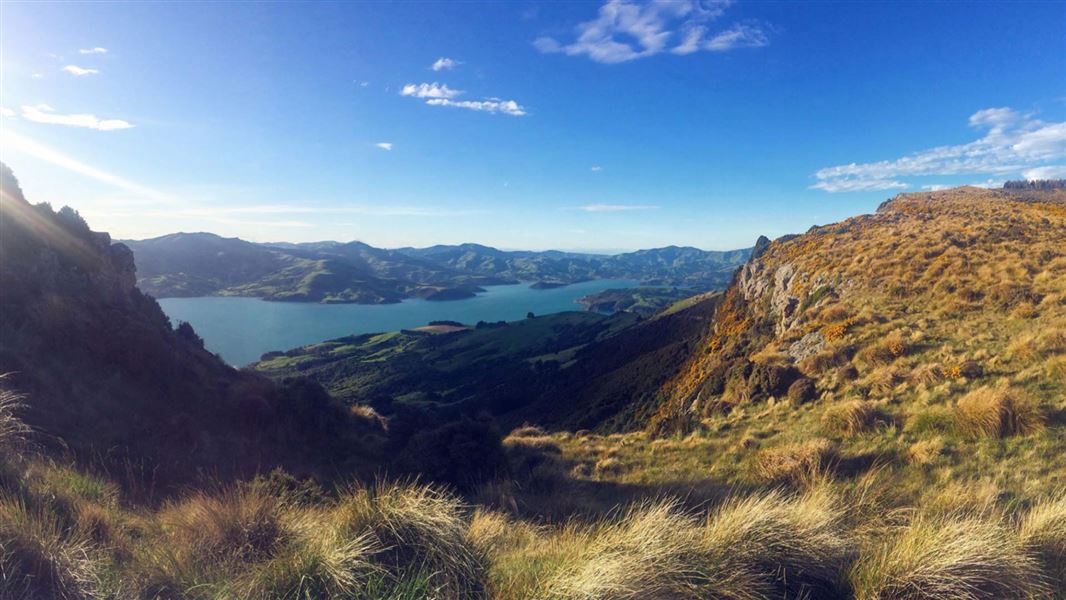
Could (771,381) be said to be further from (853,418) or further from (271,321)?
(271,321)

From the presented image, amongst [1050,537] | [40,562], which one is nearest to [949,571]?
[1050,537]

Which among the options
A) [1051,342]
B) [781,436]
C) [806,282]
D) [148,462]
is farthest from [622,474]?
[806,282]

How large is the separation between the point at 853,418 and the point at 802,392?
3.92 metres

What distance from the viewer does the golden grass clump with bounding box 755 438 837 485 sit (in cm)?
727

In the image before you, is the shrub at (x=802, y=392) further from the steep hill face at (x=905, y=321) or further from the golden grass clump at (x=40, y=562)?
the golden grass clump at (x=40, y=562)

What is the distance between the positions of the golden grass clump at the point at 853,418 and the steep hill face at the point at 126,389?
1392cm

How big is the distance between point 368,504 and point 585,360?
231 ft

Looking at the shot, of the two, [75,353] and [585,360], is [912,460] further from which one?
[585,360]

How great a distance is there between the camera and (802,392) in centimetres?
1292

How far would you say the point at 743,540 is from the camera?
3682mm

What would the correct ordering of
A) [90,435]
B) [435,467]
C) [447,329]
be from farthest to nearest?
[447,329] → [435,467] → [90,435]

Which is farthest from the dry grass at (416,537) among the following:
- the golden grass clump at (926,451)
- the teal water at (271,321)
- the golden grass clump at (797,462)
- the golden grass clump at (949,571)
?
the teal water at (271,321)

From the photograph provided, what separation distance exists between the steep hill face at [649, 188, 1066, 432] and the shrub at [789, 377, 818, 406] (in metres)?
0.03

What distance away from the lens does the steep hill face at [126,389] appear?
11.5m
